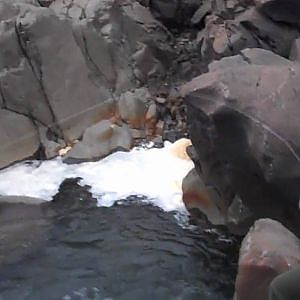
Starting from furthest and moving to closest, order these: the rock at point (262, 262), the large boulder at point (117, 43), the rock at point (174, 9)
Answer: the rock at point (174, 9) < the large boulder at point (117, 43) < the rock at point (262, 262)

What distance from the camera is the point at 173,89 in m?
12.2

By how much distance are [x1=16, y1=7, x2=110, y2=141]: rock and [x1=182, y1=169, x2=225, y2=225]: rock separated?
3040 mm

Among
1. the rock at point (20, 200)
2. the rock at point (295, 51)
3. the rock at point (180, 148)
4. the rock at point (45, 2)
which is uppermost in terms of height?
the rock at point (295, 51)

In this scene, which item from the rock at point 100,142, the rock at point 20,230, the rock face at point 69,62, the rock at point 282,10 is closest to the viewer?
the rock at point 20,230

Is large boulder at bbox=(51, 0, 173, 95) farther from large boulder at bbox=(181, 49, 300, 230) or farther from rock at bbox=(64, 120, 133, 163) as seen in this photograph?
large boulder at bbox=(181, 49, 300, 230)

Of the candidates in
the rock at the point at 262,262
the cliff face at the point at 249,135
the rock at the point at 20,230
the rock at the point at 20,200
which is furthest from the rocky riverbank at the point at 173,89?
the rock at the point at 20,230

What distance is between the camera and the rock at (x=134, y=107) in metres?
11.4

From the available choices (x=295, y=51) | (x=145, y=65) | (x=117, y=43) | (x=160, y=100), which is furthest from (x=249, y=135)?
(x=117, y=43)

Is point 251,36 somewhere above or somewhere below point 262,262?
above

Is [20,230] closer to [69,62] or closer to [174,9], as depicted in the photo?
[69,62]

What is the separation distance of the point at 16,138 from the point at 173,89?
3.16 m

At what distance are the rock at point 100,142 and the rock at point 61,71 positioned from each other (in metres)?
0.40

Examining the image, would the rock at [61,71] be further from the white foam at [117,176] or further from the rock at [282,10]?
the rock at [282,10]

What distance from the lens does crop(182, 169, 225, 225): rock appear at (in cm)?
853
